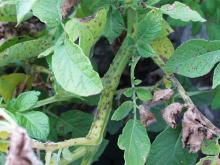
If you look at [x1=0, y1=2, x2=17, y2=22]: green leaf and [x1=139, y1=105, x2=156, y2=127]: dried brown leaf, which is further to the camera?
[x1=0, y1=2, x2=17, y2=22]: green leaf

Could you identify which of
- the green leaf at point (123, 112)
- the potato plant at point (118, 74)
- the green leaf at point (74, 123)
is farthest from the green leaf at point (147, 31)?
the green leaf at point (74, 123)

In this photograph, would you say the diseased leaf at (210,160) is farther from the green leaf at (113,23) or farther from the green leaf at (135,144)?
the green leaf at (113,23)

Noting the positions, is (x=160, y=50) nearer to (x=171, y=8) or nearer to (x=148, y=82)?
(x=171, y=8)

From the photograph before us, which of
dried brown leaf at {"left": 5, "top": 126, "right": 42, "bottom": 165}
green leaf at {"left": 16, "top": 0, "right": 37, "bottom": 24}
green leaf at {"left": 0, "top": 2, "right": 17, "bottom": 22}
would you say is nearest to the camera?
dried brown leaf at {"left": 5, "top": 126, "right": 42, "bottom": 165}

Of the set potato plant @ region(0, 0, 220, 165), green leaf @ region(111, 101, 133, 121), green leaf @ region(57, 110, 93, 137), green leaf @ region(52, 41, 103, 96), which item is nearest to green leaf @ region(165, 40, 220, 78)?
→ potato plant @ region(0, 0, 220, 165)

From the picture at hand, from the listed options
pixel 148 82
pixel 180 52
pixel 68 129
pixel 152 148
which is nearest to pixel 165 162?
pixel 152 148

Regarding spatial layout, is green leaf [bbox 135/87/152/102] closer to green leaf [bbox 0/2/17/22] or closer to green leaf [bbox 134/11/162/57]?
green leaf [bbox 134/11/162/57]

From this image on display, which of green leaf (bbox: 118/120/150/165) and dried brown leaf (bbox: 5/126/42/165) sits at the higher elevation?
dried brown leaf (bbox: 5/126/42/165)

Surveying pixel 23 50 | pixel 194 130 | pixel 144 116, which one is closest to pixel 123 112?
pixel 144 116
